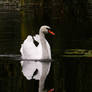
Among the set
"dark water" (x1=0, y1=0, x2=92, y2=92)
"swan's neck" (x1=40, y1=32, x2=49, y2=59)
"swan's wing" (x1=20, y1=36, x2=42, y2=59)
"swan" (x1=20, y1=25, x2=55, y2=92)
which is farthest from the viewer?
"swan's wing" (x1=20, y1=36, x2=42, y2=59)

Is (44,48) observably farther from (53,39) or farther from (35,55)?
(53,39)

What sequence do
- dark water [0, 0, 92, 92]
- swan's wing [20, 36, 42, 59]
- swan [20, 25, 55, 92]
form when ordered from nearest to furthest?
dark water [0, 0, 92, 92] < swan [20, 25, 55, 92] < swan's wing [20, 36, 42, 59]

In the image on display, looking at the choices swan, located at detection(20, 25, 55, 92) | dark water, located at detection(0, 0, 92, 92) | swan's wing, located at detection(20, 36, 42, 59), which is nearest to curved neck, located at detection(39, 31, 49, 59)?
swan, located at detection(20, 25, 55, 92)

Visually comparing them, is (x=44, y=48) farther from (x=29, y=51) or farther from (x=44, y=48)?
(x=29, y=51)

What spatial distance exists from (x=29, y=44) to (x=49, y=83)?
4190 mm

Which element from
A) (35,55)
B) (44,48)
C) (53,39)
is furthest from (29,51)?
(53,39)

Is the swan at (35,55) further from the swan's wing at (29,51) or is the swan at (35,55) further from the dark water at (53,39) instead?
the dark water at (53,39)

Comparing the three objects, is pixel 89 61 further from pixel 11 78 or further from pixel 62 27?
pixel 62 27

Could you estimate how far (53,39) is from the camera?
16.6 meters

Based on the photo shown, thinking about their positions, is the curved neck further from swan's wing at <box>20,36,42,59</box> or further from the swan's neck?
swan's wing at <box>20,36,42,59</box>

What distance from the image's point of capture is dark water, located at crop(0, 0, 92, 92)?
10.3m

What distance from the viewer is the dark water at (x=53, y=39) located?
406 inches

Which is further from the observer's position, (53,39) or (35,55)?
(53,39)

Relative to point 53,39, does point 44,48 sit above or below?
above
